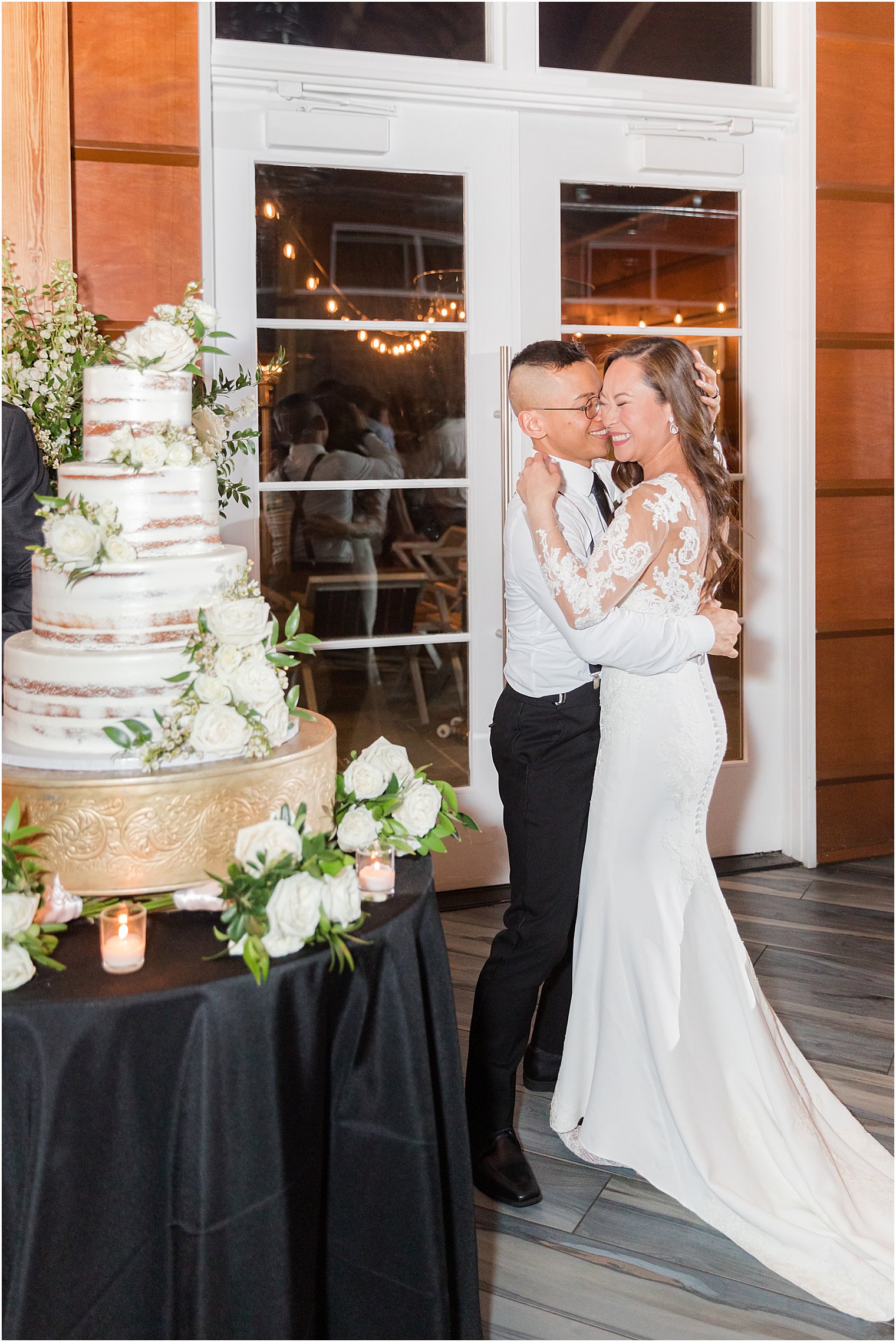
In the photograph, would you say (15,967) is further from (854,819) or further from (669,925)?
(854,819)

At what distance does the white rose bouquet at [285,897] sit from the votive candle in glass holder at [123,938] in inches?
4.0

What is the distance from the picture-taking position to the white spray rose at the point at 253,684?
5.38 ft

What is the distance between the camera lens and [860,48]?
4.30 meters

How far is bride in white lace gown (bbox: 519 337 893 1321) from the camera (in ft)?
7.29

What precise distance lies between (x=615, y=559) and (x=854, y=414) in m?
2.65

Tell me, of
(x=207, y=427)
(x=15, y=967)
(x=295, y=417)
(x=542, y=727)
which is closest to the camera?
(x=15, y=967)

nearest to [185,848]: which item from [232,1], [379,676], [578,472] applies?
[578,472]

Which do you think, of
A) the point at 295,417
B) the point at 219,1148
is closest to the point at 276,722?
the point at 219,1148

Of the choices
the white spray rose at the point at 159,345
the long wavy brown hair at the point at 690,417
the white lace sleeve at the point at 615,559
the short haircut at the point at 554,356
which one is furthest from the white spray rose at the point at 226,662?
the short haircut at the point at 554,356

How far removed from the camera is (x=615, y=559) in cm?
225

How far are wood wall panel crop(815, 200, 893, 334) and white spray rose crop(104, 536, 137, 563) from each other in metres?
3.46

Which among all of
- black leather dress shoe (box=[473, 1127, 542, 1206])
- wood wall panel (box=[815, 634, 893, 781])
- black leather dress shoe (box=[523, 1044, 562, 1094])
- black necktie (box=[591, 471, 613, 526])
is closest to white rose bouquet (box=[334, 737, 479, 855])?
black leather dress shoe (box=[473, 1127, 542, 1206])

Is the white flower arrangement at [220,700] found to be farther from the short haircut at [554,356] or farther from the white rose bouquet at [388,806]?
the short haircut at [554,356]

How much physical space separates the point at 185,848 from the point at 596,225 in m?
3.30
